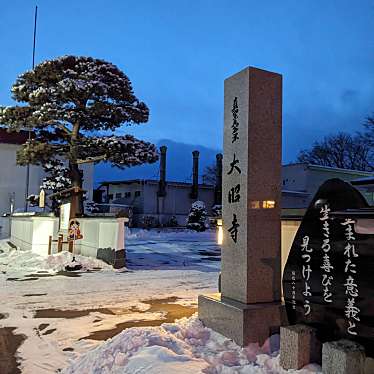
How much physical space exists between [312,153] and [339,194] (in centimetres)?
4018

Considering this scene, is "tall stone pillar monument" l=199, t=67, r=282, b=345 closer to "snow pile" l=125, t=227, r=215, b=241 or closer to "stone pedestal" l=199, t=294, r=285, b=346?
"stone pedestal" l=199, t=294, r=285, b=346

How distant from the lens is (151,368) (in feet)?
11.9

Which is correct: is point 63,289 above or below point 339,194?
below

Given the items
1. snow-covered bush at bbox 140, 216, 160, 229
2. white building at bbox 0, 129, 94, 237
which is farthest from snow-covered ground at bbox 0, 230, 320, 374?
snow-covered bush at bbox 140, 216, 160, 229

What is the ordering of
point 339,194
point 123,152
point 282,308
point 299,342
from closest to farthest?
point 299,342
point 339,194
point 282,308
point 123,152

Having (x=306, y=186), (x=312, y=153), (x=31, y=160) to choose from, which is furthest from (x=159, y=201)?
(x=31, y=160)

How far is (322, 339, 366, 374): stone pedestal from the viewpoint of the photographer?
3011 millimetres

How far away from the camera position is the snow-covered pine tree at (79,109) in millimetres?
13852

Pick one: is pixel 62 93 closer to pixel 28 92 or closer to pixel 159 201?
pixel 28 92

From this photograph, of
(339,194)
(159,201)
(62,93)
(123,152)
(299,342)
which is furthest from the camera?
(159,201)

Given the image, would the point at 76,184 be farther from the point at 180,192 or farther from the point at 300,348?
the point at 180,192

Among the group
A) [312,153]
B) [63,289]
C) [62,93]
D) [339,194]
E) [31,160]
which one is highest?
[312,153]

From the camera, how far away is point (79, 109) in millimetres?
14312

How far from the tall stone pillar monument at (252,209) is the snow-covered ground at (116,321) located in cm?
39
